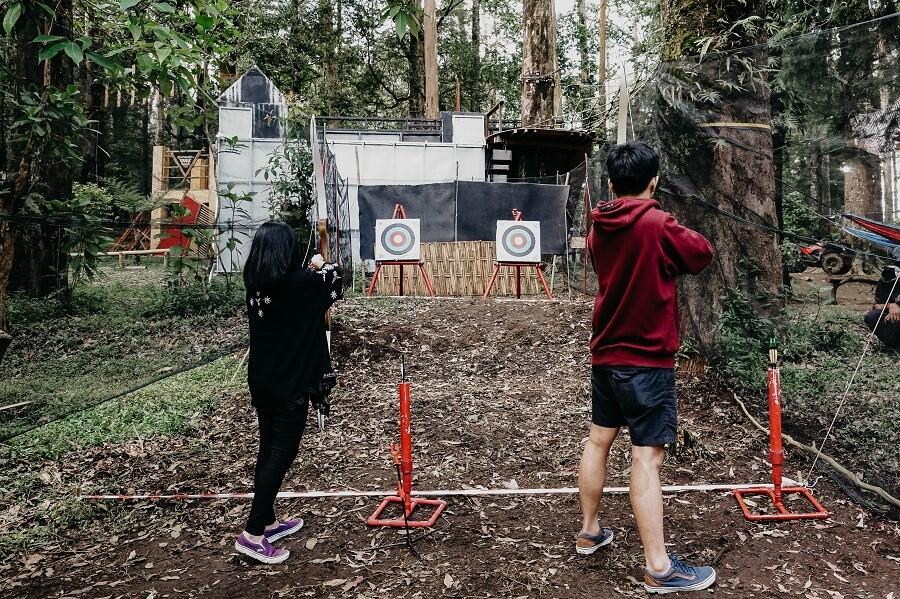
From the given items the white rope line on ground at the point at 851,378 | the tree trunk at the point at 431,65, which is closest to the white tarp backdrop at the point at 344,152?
the tree trunk at the point at 431,65

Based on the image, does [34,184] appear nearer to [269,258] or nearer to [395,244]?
[269,258]

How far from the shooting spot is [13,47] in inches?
250

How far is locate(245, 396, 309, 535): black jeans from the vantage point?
297 cm

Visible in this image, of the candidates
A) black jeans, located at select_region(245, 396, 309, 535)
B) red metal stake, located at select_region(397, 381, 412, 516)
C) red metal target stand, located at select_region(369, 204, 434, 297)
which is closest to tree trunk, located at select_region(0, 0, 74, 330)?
black jeans, located at select_region(245, 396, 309, 535)

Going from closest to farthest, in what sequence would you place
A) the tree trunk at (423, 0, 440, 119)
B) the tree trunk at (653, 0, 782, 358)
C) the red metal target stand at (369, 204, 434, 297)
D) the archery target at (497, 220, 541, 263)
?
the tree trunk at (653, 0, 782, 358) < the red metal target stand at (369, 204, 434, 297) < the archery target at (497, 220, 541, 263) < the tree trunk at (423, 0, 440, 119)

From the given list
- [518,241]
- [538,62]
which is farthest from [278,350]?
[538,62]

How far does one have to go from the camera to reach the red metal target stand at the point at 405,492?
3111 millimetres

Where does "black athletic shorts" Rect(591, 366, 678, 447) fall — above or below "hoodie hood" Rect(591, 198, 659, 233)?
below

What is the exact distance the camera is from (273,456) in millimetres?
Result: 2979

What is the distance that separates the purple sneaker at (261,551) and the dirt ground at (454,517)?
4 cm

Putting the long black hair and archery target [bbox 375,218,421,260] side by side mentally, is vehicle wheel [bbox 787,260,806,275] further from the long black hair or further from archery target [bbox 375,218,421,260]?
archery target [bbox 375,218,421,260]

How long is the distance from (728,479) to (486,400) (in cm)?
204

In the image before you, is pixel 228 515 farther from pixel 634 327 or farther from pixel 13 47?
pixel 13 47

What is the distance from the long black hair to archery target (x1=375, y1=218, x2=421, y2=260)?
6.55m
